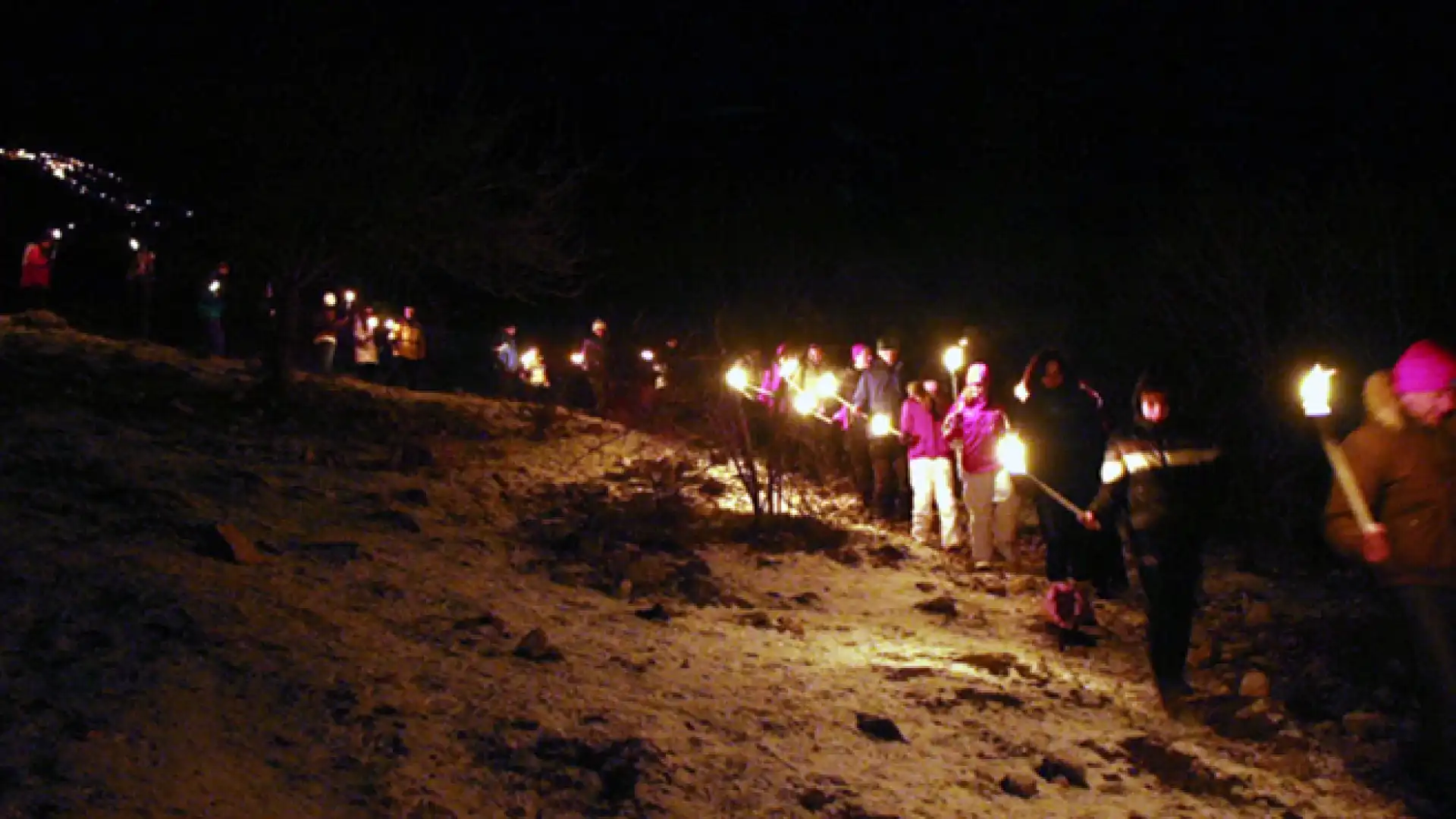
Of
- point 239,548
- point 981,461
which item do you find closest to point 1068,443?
point 981,461

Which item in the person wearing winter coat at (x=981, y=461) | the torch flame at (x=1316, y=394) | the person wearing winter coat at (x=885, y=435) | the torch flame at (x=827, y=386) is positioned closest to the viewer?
the torch flame at (x=1316, y=394)

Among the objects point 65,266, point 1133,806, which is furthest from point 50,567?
point 65,266

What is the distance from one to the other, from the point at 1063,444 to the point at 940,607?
5.68 feet

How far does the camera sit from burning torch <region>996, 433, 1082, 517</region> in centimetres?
841

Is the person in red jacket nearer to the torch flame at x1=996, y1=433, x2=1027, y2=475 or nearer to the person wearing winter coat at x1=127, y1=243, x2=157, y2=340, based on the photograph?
the person wearing winter coat at x1=127, y1=243, x2=157, y2=340

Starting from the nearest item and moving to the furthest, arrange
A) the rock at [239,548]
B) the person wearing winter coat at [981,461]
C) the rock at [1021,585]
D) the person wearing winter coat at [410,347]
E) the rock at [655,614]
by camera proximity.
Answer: the rock at [239,548] < the rock at [655,614] < the rock at [1021,585] < the person wearing winter coat at [981,461] < the person wearing winter coat at [410,347]

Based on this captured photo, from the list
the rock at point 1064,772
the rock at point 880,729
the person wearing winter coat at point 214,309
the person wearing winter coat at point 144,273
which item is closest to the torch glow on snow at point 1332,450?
the rock at point 1064,772

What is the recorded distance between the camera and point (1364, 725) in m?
5.86

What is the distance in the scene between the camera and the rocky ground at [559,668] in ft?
14.1

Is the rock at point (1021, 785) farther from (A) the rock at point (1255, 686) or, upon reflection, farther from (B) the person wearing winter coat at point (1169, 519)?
(A) the rock at point (1255, 686)

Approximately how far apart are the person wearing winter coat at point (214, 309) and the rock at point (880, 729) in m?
13.9

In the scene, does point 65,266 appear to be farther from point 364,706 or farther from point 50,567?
point 364,706

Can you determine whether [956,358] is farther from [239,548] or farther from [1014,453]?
[239,548]

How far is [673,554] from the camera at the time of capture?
383 inches
